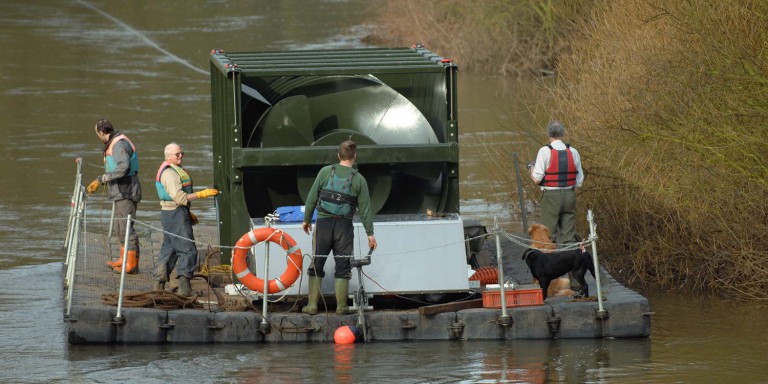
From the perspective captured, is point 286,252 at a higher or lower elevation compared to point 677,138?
lower

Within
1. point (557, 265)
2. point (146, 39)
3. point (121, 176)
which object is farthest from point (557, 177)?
point (146, 39)

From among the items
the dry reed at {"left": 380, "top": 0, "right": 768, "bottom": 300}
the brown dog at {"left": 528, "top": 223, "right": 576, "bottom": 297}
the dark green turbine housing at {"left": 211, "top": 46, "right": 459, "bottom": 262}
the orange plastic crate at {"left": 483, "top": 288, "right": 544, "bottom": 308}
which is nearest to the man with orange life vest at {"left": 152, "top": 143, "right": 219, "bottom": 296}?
the dark green turbine housing at {"left": 211, "top": 46, "right": 459, "bottom": 262}

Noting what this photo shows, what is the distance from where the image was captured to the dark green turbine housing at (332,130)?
46.8ft

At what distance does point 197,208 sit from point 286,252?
859 centimetres

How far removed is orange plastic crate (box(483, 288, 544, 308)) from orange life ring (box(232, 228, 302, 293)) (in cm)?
174

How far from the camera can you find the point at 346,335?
42.0 feet

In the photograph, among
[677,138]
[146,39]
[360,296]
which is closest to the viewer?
[360,296]

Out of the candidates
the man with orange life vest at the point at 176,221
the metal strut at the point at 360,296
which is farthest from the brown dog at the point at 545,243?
the man with orange life vest at the point at 176,221

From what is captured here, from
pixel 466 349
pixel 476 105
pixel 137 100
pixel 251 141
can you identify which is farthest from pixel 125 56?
pixel 466 349

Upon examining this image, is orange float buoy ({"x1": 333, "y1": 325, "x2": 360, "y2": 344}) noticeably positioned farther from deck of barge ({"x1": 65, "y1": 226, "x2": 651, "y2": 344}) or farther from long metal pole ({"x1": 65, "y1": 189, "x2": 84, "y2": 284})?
long metal pole ({"x1": 65, "y1": 189, "x2": 84, "y2": 284})

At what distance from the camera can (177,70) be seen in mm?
41344

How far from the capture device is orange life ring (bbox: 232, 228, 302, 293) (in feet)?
42.2

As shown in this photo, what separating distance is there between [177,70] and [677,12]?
88.5 feet

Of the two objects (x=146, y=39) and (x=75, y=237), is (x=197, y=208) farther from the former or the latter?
(x=146, y=39)
